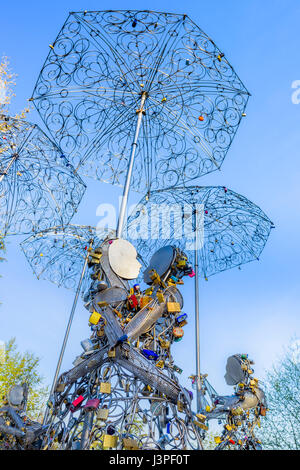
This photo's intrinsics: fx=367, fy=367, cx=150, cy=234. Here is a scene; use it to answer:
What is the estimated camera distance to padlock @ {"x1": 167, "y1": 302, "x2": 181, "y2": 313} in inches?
Result: 151

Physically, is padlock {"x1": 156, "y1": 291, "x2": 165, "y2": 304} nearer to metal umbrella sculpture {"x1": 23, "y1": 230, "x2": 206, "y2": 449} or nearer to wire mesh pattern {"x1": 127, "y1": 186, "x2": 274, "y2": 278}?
metal umbrella sculpture {"x1": 23, "y1": 230, "x2": 206, "y2": 449}

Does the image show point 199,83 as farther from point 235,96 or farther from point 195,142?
point 195,142

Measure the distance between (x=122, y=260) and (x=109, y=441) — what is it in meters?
1.91

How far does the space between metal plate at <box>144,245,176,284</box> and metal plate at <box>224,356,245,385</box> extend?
353cm

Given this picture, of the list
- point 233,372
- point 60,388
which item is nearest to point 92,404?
point 60,388

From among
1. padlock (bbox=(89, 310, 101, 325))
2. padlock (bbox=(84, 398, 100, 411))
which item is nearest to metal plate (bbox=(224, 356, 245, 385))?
padlock (bbox=(89, 310, 101, 325))

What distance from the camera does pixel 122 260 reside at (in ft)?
14.0

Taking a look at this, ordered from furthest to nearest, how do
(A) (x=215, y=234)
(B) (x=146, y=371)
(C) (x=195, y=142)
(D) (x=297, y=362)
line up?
(D) (x=297, y=362) < (A) (x=215, y=234) < (C) (x=195, y=142) < (B) (x=146, y=371)

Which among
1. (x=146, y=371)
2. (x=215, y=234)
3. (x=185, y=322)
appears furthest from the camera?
(x=215, y=234)

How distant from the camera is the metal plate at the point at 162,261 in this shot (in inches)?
168

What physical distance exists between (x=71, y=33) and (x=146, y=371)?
6.37 m
